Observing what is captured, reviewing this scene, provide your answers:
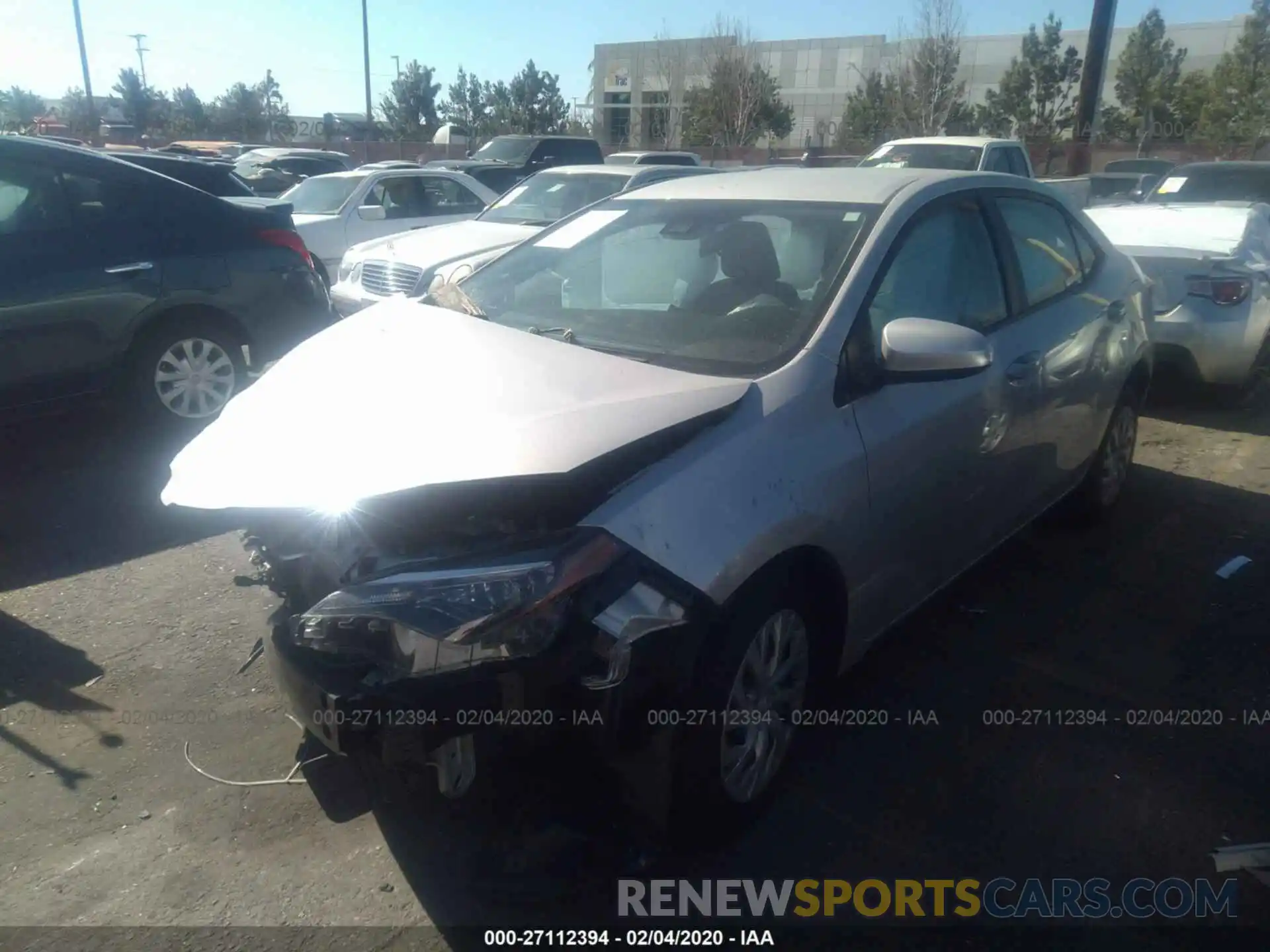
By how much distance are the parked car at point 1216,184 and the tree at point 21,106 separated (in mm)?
38251

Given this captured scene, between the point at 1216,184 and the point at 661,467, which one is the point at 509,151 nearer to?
the point at 1216,184

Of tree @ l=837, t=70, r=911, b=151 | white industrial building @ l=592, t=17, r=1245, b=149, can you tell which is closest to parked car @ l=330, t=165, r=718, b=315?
tree @ l=837, t=70, r=911, b=151

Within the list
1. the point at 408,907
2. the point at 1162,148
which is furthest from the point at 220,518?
the point at 1162,148

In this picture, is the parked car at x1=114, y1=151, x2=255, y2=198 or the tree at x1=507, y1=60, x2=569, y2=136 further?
the tree at x1=507, y1=60, x2=569, y2=136

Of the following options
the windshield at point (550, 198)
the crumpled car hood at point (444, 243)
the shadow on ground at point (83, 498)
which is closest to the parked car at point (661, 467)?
the shadow on ground at point (83, 498)

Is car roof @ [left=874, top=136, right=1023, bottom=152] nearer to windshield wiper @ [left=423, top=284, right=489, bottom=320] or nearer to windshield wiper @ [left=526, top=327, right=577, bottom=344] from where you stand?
windshield wiper @ [left=423, top=284, right=489, bottom=320]

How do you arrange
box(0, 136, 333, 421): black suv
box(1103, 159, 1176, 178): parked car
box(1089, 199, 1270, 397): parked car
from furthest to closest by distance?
box(1103, 159, 1176, 178): parked car, box(1089, 199, 1270, 397): parked car, box(0, 136, 333, 421): black suv

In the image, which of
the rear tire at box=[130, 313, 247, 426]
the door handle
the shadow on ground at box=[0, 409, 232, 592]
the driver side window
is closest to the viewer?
the driver side window

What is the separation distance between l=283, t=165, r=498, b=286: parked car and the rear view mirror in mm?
8440

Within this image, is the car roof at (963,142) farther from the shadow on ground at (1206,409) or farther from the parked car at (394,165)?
the parked car at (394,165)

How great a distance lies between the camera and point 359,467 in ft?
7.84

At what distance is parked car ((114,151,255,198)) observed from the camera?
9609mm

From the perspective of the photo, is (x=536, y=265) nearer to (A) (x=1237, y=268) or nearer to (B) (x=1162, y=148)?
(A) (x=1237, y=268)
